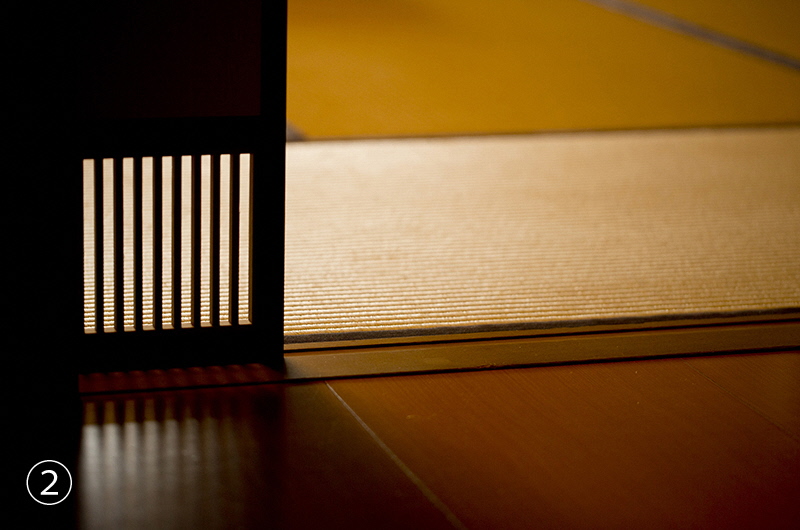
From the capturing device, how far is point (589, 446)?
1389mm

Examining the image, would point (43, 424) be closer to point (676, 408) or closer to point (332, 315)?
point (332, 315)

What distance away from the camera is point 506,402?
152cm

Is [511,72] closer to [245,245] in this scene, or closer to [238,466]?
[245,245]

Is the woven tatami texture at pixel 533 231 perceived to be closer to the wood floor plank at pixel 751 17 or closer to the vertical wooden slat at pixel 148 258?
the vertical wooden slat at pixel 148 258

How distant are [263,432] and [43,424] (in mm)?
298

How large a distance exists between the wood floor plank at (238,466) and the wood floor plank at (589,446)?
57 mm

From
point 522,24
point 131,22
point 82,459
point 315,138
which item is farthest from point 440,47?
point 82,459

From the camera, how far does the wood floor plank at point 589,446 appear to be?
1.23m

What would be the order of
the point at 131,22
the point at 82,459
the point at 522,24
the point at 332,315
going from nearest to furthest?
the point at 82,459
the point at 131,22
the point at 332,315
the point at 522,24

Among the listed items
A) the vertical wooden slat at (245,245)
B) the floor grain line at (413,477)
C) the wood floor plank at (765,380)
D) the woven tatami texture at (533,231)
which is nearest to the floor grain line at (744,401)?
the wood floor plank at (765,380)

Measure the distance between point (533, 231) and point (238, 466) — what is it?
1.32 metres

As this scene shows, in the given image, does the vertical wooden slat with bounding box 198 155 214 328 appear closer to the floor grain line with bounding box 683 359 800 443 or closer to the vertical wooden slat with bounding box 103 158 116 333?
the vertical wooden slat with bounding box 103 158 116 333

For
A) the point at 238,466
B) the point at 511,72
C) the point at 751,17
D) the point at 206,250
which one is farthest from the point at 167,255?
the point at 751,17

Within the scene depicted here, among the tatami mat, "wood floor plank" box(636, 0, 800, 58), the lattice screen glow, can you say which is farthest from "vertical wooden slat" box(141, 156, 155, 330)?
"wood floor plank" box(636, 0, 800, 58)
